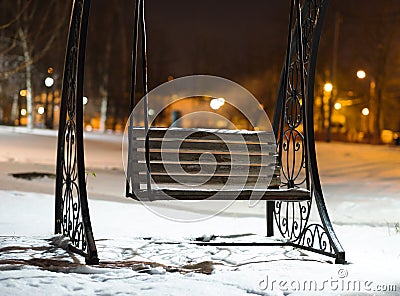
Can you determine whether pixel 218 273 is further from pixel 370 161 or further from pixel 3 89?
pixel 3 89

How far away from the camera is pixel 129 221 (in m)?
7.95

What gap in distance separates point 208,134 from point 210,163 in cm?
31

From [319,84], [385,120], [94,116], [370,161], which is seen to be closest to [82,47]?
[370,161]

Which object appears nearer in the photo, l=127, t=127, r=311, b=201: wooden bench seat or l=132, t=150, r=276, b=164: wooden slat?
l=127, t=127, r=311, b=201: wooden bench seat

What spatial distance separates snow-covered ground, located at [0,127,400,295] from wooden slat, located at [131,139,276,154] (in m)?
0.87

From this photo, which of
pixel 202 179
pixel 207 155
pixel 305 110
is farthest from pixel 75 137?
pixel 305 110

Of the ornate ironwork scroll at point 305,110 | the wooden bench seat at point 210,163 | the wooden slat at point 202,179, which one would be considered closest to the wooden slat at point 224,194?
the wooden bench seat at point 210,163

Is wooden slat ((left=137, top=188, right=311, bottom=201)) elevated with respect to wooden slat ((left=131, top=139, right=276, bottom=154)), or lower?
lower
